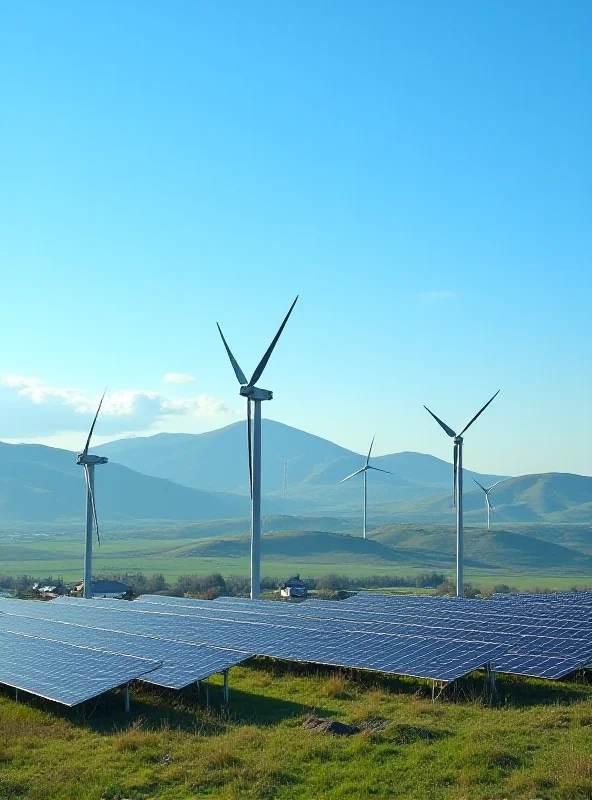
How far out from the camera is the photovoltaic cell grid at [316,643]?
28.6 m

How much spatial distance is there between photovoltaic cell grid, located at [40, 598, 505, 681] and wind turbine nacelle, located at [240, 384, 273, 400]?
13094 mm

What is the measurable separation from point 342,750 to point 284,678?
11.8m

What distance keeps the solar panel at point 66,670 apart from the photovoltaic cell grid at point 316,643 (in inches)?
176

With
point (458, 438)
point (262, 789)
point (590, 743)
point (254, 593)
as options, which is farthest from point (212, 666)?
point (458, 438)

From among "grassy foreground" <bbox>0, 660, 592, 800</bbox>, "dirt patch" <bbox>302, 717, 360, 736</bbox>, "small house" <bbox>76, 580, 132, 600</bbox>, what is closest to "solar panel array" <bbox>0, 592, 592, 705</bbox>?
"grassy foreground" <bbox>0, 660, 592, 800</bbox>

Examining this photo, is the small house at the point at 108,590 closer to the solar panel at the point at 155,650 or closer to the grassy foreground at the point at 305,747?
the solar panel at the point at 155,650

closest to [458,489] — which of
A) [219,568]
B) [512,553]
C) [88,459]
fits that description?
[88,459]

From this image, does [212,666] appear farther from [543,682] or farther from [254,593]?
[254,593]

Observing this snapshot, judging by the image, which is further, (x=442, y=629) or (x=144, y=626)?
(x=144, y=626)

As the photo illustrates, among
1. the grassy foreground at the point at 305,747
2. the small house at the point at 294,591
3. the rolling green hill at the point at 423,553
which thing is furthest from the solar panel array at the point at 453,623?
the rolling green hill at the point at 423,553

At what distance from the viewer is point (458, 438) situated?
223ft

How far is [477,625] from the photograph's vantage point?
124ft

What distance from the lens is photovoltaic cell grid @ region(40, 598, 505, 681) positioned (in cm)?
2856

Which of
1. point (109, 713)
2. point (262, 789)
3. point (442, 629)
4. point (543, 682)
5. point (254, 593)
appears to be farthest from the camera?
point (254, 593)
